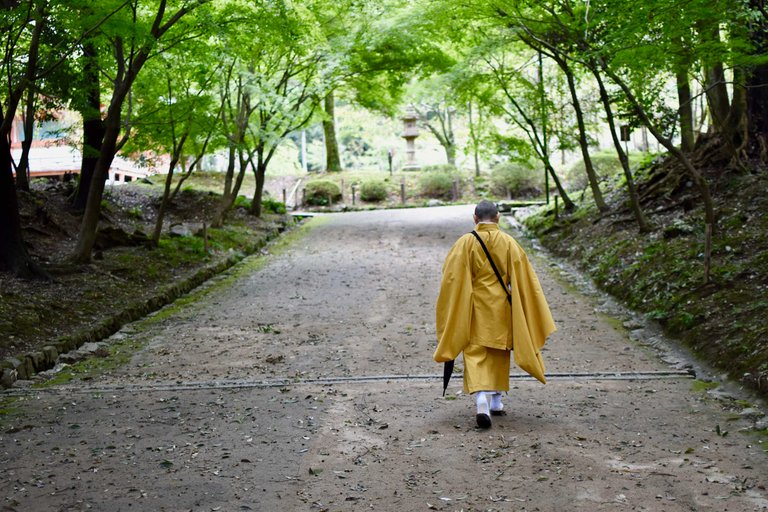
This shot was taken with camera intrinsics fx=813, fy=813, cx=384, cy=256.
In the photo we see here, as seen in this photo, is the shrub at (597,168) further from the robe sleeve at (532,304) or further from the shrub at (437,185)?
the robe sleeve at (532,304)

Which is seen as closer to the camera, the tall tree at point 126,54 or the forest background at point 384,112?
the forest background at point 384,112

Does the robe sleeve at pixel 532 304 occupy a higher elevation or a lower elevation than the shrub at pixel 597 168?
lower

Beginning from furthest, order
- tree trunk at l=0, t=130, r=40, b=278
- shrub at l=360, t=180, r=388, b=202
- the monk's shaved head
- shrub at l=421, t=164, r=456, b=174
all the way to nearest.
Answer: shrub at l=421, t=164, r=456, b=174, shrub at l=360, t=180, r=388, b=202, tree trunk at l=0, t=130, r=40, b=278, the monk's shaved head

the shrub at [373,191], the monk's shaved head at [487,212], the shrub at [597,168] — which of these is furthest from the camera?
the shrub at [373,191]

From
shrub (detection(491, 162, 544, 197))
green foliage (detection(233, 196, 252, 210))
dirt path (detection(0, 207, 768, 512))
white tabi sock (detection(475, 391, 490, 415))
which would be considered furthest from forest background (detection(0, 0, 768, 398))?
shrub (detection(491, 162, 544, 197))

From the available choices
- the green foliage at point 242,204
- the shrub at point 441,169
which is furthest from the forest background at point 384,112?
the shrub at point 441,169

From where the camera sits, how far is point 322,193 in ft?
101

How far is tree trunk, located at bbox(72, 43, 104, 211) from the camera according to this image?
13016 millimetres

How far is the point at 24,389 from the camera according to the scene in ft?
24.4

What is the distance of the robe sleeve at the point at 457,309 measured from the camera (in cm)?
613

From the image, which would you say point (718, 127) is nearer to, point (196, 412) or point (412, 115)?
point (196, 412)

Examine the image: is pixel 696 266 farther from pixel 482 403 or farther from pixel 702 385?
pixel 482 403

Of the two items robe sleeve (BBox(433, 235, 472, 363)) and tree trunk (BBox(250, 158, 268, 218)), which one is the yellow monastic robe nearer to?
robe sleeve (BBox(433, 235, 472, 363))

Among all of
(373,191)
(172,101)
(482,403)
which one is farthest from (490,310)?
(373,191)
